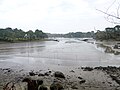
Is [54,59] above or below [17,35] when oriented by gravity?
below

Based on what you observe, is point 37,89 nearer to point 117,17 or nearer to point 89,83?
point 89,83

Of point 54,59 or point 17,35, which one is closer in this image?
point 54,59

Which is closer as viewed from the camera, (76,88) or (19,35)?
(76,88)

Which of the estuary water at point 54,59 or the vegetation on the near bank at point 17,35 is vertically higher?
the vegetation on the near bank at point 17,35

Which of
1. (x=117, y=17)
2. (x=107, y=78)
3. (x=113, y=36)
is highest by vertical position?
(x=117, y=17)

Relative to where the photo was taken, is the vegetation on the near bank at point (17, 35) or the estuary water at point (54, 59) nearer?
the estuary water at point (54, 59)

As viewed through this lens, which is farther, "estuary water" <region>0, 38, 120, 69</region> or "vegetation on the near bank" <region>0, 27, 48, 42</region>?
"vegetation on the near bank" <region>0, 27, 48, 42</region>

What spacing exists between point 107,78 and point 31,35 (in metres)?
128

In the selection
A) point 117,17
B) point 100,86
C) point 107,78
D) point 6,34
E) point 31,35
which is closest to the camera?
point 117,17

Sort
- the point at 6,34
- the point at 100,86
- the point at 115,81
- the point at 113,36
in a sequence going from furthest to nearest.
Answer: the point at 6,34 < the point at 115,81 < the point at 100,86 < the point at 113,36

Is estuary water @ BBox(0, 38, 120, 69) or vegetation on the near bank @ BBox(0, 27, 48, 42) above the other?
vegetation on the near bank @ BBox(0, 27, 48, 42)

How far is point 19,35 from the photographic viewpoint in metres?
130

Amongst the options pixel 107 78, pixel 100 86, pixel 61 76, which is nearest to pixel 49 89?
pixel 100 86

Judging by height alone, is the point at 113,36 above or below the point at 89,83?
above
